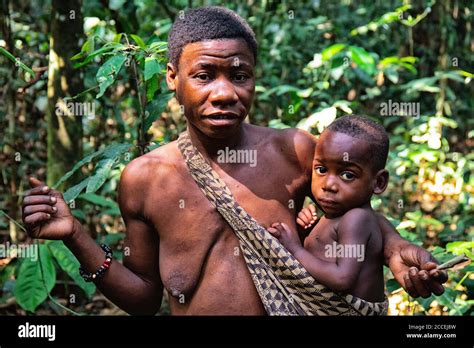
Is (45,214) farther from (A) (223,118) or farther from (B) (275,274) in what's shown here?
(B) (275,274)

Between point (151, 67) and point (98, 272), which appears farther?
point (151, 67)

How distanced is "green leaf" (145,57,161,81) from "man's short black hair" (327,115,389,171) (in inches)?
30.7

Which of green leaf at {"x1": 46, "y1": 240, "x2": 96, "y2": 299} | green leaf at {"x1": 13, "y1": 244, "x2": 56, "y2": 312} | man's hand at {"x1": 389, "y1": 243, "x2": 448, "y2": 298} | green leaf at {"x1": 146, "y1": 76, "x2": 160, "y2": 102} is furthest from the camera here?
green leaf at {"x1": 46, "y1": 240, "x2": 96, "y2": 299}

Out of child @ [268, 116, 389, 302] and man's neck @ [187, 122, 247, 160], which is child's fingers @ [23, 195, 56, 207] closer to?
man's neck @ [187, 122, 247, 160]

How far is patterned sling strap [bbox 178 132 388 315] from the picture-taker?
7.73ft

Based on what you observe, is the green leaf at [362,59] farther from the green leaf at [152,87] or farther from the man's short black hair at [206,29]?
the man's short black hair at [206,29]

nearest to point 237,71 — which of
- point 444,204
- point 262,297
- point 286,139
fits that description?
point 286,139

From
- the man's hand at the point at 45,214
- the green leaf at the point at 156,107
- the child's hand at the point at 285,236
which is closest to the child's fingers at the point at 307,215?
the child's hand at the point at 285,236

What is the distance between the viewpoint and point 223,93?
2.34m

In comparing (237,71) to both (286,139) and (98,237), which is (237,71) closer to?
(286,139)

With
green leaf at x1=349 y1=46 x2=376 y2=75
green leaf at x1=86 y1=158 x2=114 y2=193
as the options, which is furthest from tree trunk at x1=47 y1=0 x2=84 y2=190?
green leaf at x1=349 y1=46 x2=376 y2=75

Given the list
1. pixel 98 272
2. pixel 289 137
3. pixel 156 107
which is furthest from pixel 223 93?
pixel 156 107

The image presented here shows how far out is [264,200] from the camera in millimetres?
2516

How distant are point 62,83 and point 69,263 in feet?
4.08
